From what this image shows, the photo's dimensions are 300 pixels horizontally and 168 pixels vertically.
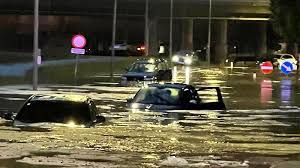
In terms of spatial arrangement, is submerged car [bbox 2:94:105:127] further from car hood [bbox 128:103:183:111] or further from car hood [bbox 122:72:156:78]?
car hood [bbox 122:72:156:78]

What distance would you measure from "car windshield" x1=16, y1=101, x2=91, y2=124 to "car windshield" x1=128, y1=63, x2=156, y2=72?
3021cm

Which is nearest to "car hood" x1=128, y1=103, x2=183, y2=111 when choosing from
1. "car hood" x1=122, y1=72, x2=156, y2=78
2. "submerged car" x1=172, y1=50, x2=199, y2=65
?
"car hood" x1=122, y1=72, x2=156, y2=78

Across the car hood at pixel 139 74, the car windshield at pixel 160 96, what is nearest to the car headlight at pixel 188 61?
the car hood at pixel 139 74

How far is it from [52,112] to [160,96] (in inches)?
300

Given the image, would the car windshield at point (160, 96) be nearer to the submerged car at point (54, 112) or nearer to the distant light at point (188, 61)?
the submerged car at point (54, 112)

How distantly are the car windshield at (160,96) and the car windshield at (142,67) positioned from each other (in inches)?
892

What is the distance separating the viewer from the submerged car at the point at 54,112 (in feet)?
49.0

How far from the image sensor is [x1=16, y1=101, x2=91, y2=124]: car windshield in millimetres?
14953

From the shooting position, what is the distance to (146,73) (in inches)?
1762

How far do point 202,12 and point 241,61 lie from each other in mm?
11545

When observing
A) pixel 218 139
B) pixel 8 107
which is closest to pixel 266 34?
pixel 8 107

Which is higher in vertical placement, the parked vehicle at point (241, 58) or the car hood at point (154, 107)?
the parked vehicle at point (241, 58)

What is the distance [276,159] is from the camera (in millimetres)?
11727

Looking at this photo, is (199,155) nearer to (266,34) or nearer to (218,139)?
(218,139)
